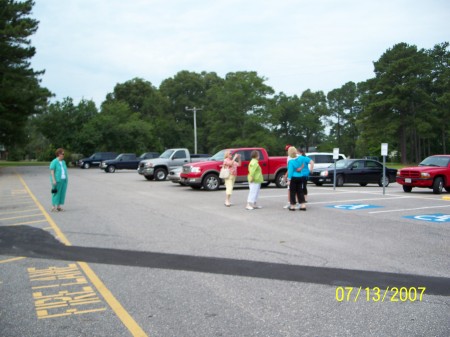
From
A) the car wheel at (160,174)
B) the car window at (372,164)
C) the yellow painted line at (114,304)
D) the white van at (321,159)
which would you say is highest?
the white van at (321,159)

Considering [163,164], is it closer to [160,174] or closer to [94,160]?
[160,174]

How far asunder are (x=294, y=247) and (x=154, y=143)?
68583mm

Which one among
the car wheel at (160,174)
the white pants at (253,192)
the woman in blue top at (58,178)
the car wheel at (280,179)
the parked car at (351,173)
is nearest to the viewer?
the woman in blue top at (58,178)

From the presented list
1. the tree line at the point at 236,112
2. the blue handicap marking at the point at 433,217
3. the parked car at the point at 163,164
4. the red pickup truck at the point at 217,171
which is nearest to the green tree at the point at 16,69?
the tree line at the point at 236,112

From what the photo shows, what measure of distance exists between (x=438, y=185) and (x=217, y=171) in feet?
29.9

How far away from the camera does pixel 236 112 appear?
250 ft

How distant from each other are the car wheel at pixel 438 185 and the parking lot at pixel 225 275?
25.0ft

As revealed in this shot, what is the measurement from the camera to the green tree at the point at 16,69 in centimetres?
3875

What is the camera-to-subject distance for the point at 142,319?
4.70 metres

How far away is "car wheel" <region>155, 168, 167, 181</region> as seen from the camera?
28.9 meters

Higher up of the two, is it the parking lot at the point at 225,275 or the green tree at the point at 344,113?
the green tree at the point at 344,113

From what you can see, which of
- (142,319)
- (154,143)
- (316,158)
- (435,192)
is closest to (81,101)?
(154,143)

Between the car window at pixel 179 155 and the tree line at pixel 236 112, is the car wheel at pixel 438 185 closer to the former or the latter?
the car window at pixel 179 155

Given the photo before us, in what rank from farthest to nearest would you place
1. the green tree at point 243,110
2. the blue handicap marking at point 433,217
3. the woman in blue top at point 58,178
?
the green tree at point 243,110 → the woman in blue top at point 58,178 → the blue handicap marking at point 433,217
